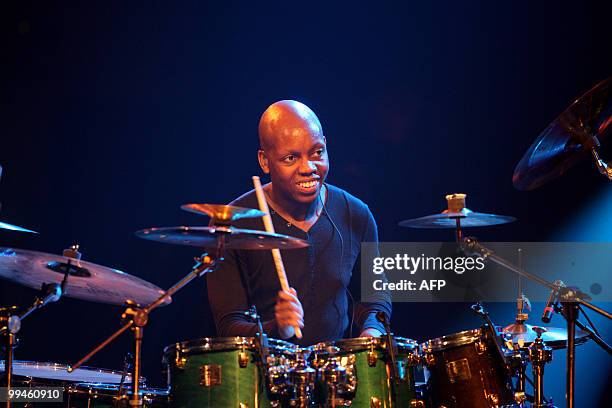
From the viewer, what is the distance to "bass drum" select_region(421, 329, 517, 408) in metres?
4.57

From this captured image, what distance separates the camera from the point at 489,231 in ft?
20.3

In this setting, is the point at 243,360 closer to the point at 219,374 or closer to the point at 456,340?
the point at 219,374

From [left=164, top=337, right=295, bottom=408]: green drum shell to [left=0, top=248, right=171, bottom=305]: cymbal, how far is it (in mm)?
373

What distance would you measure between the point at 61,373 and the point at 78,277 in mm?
1051

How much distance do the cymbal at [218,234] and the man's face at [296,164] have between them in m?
1.57

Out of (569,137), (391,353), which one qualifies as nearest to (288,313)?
(391,353)

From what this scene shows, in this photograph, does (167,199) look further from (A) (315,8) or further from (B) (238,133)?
(A) (315,8)

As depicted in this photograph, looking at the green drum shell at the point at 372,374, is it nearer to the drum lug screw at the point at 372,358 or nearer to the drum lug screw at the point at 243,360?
the drum lug screw at the point at 372,358

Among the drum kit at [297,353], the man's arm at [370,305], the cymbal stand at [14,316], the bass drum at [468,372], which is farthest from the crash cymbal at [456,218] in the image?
the cymbal stand at [14,316]

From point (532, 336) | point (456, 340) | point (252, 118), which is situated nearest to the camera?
point (456, 340)

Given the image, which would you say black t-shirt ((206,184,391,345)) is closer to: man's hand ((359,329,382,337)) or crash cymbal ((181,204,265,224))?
man's hand ((359,329,382,337))

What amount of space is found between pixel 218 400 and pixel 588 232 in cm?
355

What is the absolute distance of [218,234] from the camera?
3842mm

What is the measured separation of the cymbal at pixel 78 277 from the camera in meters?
4.01
